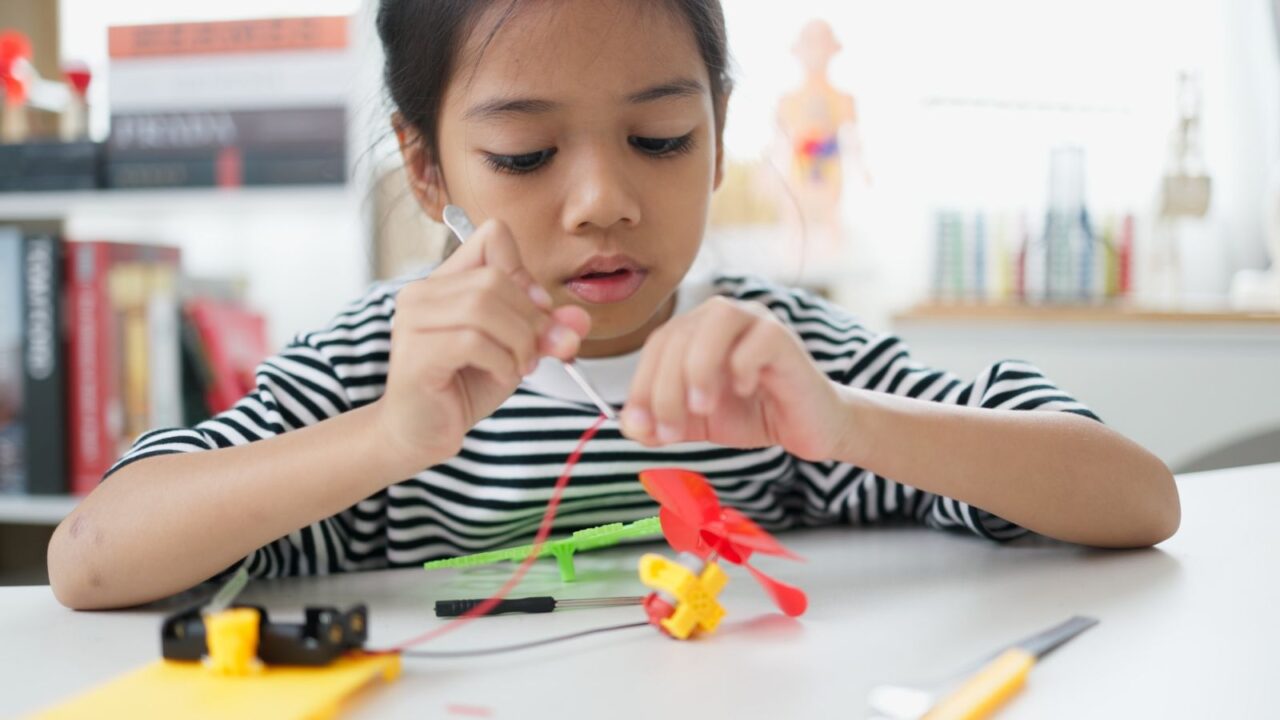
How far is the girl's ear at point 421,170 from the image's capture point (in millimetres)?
837

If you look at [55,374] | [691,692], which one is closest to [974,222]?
[55,374]

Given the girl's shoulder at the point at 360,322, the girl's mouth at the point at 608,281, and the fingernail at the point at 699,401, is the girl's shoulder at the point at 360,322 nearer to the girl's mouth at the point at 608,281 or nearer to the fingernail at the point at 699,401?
the girl's mouth at the point at 608,281

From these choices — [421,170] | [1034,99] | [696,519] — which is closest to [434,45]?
[421,170]

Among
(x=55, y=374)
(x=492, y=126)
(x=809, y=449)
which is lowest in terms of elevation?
(x=55, y=374)

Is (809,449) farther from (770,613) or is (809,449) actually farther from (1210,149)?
(1210,149)

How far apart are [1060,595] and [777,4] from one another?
1.50m

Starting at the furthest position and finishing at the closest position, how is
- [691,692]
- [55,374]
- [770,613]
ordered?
[55,374]
[770,613]
[691,692]

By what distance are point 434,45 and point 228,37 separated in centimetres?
94

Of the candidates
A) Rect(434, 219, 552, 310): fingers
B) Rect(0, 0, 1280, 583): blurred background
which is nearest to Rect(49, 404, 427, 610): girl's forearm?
Rect(434, 219, 552, 310): fingers

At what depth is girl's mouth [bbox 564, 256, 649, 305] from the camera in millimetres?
714

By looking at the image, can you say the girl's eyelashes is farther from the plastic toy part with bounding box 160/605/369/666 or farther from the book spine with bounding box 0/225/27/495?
the book spine with bounding box 0/225/27/495

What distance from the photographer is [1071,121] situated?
1910 mm

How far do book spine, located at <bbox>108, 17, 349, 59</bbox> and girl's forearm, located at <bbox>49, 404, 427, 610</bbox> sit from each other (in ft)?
3.51

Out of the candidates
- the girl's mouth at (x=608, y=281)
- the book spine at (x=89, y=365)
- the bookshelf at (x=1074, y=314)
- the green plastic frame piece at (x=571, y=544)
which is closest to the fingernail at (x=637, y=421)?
the green plastic frame piece at (x=571, y=544)
